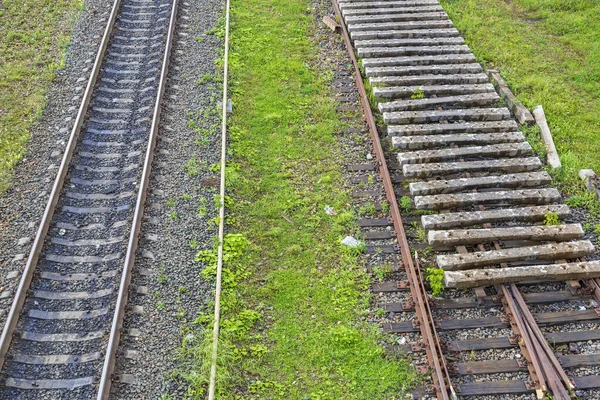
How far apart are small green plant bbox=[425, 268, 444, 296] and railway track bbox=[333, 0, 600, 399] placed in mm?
96

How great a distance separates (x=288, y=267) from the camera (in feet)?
27.5

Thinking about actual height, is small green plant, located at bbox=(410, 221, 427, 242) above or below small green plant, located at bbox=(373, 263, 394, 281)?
above

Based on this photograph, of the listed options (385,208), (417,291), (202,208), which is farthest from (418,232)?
(202,208)

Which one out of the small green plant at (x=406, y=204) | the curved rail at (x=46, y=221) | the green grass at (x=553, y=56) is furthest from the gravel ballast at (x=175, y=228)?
the green grass at (x=553, y=56)

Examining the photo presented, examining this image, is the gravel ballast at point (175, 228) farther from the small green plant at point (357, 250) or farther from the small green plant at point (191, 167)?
the small green plant at point (357, 250)

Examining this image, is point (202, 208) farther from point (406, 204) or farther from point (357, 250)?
point (406, 204)

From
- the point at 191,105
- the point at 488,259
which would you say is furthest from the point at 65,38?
the point at 488,259

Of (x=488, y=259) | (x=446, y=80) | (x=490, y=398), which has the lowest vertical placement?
(x=490, y=398)

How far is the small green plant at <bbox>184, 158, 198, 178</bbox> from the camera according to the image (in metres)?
9.59

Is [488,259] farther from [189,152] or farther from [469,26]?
[469,26]

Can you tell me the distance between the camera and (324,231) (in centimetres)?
886

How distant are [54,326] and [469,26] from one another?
1041 cm

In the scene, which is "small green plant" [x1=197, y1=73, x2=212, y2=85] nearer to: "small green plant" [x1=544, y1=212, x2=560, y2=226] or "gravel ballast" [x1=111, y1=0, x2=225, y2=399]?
"gravel ballast" [x1=111, y1=0, x2=225, y2=399]

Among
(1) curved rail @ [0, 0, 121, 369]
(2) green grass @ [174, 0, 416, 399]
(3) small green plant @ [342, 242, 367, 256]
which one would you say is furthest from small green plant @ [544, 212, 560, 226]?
(1) curved rail @ [0, 0, 121, 369]
